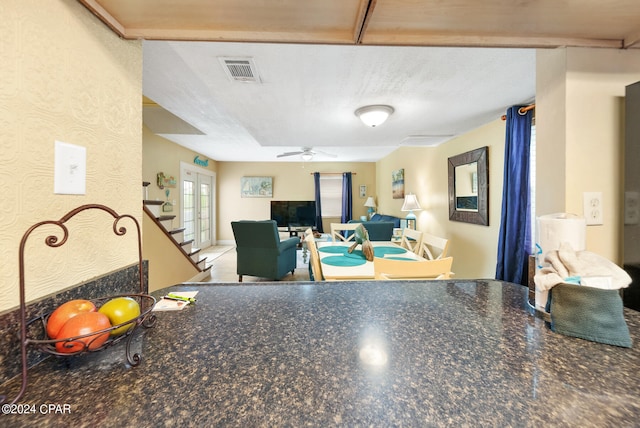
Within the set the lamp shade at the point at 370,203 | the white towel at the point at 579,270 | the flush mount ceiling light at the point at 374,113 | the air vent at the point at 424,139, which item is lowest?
the white towel at the point at 579,270

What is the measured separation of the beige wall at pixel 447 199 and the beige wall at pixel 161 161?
452cm

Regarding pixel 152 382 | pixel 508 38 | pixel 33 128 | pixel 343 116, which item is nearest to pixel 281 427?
pixel 152 382

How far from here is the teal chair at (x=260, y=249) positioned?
3.44 m

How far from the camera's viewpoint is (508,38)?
87 cm

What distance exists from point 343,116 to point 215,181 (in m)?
5.41

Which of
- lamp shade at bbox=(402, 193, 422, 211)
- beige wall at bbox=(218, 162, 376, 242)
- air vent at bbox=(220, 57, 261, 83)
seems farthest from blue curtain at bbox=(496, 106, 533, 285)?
beige wall at bbox=(218, 162, 376, 242)

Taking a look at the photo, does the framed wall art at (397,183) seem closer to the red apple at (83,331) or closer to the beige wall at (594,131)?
the beige wall at (594,131)

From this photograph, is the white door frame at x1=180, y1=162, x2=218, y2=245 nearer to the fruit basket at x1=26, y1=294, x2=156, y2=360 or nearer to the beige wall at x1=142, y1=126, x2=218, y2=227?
the beige wall at x1=142, y1=126, x2=218, y2=227

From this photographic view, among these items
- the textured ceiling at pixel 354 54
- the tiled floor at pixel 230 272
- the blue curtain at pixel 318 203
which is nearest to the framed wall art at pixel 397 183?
the textured ceiling at pixel 354 54

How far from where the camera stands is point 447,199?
3486 millimetres

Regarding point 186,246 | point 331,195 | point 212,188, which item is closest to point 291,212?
point 331,195

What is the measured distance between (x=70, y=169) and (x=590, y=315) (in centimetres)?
134

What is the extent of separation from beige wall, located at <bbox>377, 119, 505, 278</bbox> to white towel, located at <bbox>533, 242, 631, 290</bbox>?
2.21 metres

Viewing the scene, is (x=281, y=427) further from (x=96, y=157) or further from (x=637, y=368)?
(x=96, y=157)
